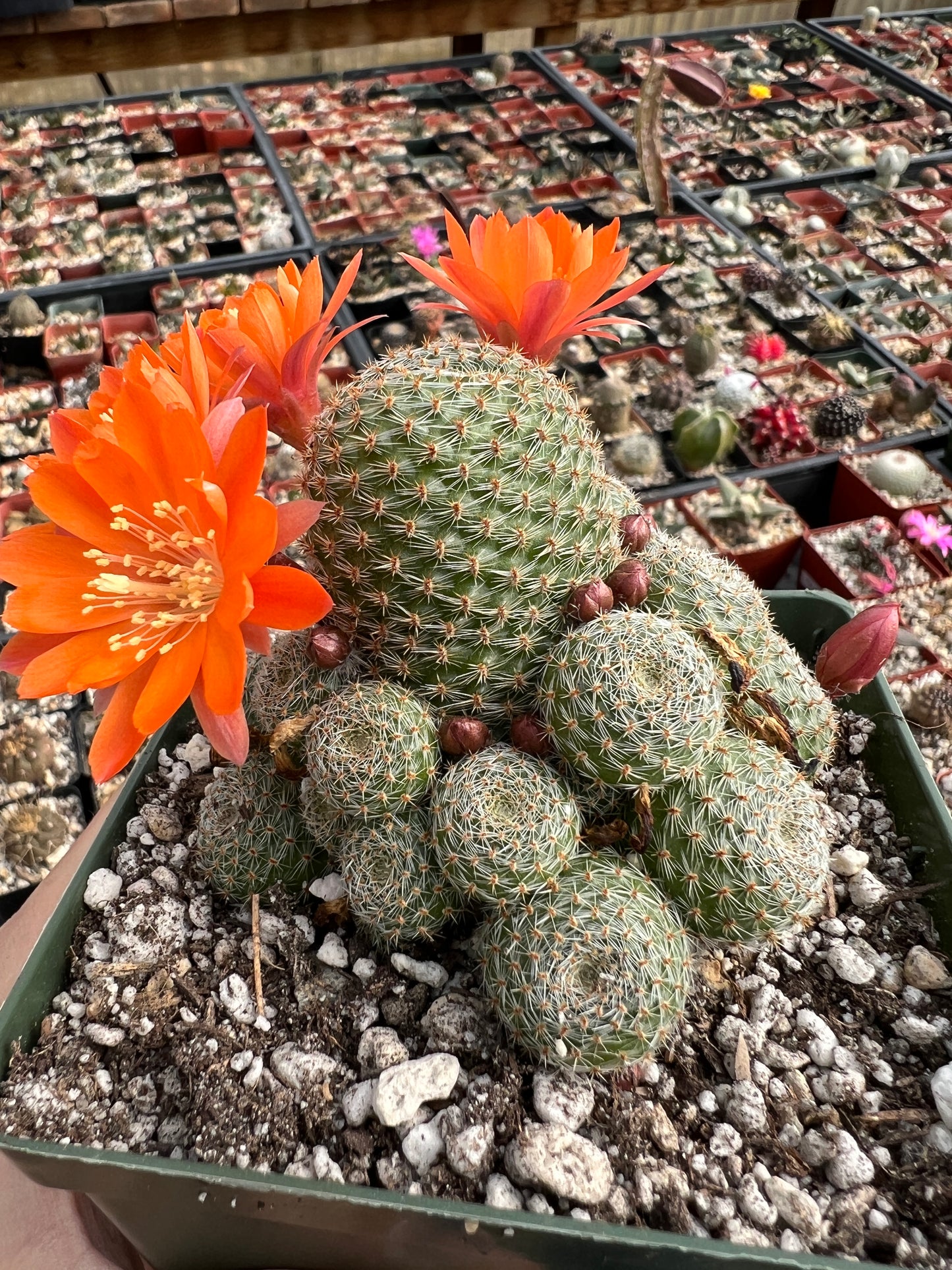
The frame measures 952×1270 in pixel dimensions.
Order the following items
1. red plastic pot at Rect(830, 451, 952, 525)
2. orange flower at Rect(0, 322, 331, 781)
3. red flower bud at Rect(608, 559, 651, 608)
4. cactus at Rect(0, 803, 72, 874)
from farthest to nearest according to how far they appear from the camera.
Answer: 1. red plastic pot at Rect(830, 451, 952, 525)
2. cactus at Rect(0, 803, 72, 874)
3. red flower bud at Rect(608, 559, 651, 608)
4. orange flower at Rect(0, 322, 331, 781)

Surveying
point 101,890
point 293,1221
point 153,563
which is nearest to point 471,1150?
point 293,1221

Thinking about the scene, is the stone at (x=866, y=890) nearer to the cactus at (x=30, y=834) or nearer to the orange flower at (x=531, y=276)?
the orange flower at (x=531, y=276)

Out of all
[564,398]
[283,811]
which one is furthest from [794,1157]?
[564,398]

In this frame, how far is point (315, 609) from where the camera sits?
71 centimetres

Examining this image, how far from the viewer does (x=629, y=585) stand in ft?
3.10

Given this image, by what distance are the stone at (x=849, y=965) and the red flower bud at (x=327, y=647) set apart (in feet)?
2.15

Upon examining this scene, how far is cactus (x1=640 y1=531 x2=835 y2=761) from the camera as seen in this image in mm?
980

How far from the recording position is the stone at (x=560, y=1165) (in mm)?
832

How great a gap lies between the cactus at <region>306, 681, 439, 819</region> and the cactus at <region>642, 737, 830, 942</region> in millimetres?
240

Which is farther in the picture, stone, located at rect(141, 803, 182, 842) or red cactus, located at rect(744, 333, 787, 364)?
red cactus, located at rect(744, 333, 787, 364)

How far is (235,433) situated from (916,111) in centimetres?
407

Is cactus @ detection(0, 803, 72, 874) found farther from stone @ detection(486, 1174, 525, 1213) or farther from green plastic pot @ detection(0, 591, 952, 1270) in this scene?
stone @ detection(486, 1174, 525, 1213)

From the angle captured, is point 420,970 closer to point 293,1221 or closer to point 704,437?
point 293,1221

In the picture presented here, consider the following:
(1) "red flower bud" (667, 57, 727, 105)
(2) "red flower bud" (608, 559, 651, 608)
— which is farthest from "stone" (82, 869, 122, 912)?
(1) "red flower bud" (667, 57, 727, 105)
